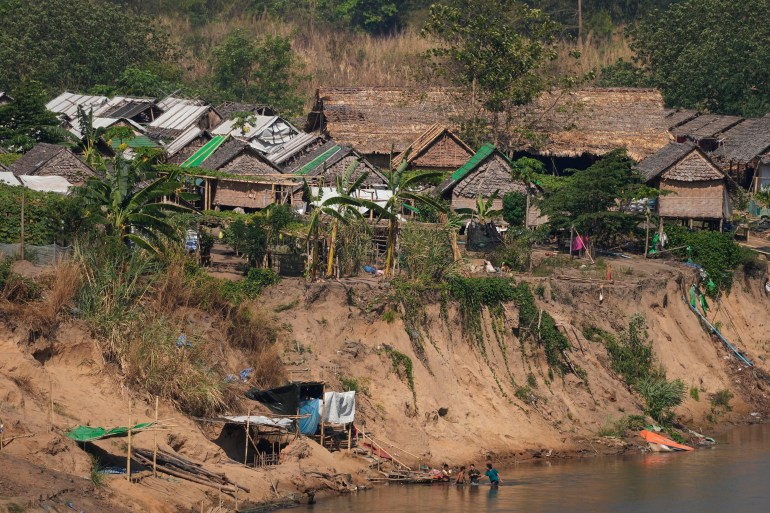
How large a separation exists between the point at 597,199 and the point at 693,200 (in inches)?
189

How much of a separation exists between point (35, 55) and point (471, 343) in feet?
98.3

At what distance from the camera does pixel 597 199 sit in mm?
39719

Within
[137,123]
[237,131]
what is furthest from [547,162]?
[137,123]

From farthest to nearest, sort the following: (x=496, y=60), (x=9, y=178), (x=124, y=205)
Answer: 1. (x=496, y=60)
2. (x=9, y=178)
3. (x=124, y=205)

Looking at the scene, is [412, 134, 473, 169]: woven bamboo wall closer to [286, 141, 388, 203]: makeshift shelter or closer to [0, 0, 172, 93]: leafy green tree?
[286, 141, 388, 203]: makeshift shelter

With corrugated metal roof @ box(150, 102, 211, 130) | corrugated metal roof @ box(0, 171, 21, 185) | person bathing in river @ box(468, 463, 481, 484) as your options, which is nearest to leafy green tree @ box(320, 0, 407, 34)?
corrugated metal roof @ box(150, 102, 211, 130)

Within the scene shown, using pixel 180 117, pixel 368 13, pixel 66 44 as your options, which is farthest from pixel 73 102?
pixel 368 13

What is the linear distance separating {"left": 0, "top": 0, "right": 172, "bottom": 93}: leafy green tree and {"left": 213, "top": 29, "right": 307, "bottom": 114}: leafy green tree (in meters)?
2.72

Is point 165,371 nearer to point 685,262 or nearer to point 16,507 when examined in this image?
point 16,507

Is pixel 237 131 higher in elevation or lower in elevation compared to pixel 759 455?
higher

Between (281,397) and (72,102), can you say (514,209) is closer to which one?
(281,397)

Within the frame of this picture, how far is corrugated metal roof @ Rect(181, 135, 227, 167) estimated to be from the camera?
43528mm

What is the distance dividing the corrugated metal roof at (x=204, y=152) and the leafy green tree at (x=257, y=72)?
14.8 metres

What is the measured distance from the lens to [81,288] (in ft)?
95.8
